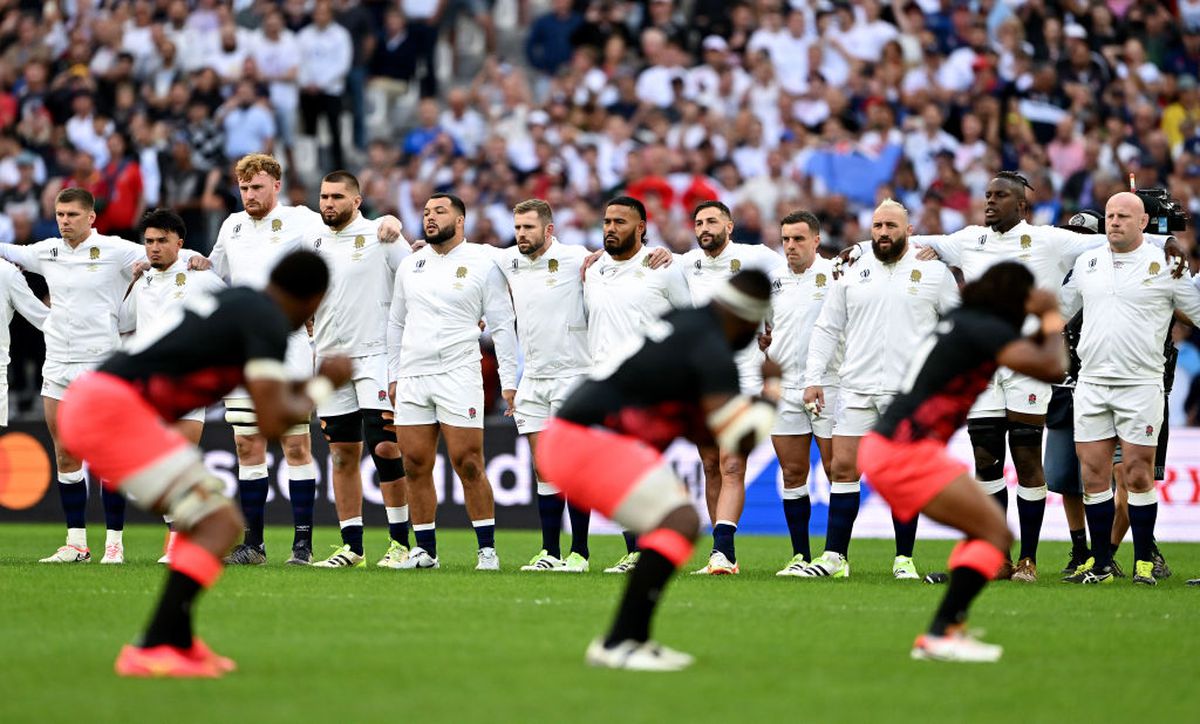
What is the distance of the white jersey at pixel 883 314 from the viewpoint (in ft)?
46.5

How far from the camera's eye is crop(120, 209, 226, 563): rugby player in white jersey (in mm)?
15031

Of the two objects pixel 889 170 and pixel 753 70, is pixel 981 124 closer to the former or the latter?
pixel 889 170

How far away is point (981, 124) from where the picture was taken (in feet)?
78.5

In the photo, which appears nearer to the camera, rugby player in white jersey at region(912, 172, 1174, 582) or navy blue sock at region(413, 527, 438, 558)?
rugby player in white jersey at region(912, 172, 1174, 582)

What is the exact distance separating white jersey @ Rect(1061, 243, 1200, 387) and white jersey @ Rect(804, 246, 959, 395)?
1162 millimetres

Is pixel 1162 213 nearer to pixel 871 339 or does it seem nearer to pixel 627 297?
pixel 871 339

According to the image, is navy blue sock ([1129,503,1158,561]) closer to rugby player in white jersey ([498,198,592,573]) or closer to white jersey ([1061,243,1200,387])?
white jersey ([1061,243,1200,387])

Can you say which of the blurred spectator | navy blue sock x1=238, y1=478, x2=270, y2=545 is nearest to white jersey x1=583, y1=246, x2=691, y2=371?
navy blue sock x1=238, y1=478, x2=270, y2=545

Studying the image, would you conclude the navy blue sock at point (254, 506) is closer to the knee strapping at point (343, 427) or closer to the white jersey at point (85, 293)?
the knee strapping at point (343, 427)

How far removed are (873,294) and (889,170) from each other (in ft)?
31.5

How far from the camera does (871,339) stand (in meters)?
14.3

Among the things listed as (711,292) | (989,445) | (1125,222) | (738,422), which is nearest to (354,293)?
(711,292)

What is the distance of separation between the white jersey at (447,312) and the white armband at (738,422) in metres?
6.51

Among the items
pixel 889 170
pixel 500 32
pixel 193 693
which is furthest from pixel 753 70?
pixel 193 693
